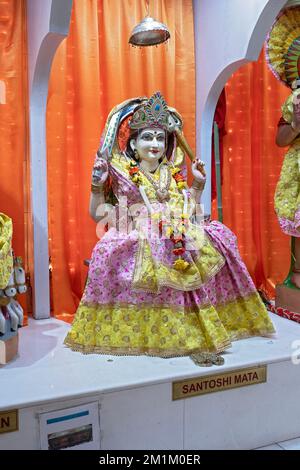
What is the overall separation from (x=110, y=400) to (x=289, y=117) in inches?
92.3

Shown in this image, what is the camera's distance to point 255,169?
178 inches

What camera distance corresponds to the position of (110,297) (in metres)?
2.71

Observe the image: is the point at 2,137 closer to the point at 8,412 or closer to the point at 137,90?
the point at 137,90

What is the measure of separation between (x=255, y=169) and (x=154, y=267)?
2.22m

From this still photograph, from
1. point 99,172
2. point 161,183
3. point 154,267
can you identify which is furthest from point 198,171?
point 154,267

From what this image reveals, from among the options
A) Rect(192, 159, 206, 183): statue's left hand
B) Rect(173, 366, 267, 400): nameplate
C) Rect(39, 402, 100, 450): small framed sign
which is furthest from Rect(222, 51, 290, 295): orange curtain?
Rect(39, 402, 100, 450): small framed sign

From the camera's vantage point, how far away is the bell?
10.5 feet

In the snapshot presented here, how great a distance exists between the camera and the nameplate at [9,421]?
1967 millimetres

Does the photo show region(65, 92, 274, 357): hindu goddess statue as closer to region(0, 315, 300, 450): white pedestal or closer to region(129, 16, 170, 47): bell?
region(0, 315, 300, 450): white pedestal

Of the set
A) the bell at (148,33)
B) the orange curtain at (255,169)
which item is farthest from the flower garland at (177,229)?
the orange curtain at (255,169)

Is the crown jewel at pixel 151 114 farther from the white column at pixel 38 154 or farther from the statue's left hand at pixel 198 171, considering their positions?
the white column at pixel 38 154

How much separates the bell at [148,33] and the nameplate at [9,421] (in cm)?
239

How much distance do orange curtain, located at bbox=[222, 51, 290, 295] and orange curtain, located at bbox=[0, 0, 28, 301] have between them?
1.77 m

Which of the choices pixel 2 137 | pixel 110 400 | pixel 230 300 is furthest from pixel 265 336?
pixel 2 137
